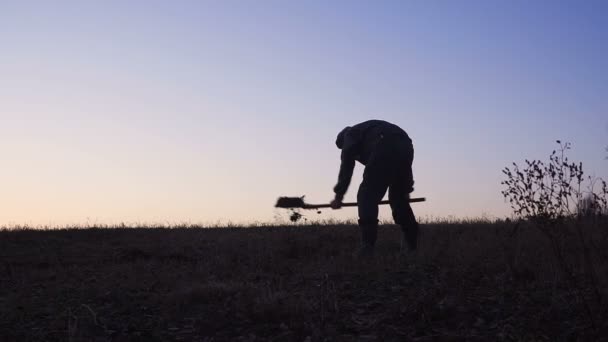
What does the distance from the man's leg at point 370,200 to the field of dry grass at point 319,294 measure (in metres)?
0.30

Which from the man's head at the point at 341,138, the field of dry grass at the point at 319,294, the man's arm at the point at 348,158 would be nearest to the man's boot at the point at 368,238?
the field of dry grass at the point at 319,294

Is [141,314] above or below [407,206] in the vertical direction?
below

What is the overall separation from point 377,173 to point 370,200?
34 cm

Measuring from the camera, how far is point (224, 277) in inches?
267

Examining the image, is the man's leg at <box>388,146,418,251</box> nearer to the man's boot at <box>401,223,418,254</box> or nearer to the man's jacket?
the man's boot at <box>401,223,418,254</box>

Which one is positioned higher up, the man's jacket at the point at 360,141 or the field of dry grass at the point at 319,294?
the man's jacket at the point at 360,141

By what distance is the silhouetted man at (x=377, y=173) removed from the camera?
26.2 ft

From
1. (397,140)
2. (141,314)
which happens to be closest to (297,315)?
(141,314)

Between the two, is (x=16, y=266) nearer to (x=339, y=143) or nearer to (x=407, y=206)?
(x=339, y=143)

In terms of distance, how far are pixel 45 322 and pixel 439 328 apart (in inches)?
121

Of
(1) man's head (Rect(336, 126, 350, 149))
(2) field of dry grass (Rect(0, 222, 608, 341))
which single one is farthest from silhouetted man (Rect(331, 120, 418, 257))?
(2) field of dry grass (Rect(0, 222, 608, 341))

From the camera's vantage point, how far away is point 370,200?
8.02 meters

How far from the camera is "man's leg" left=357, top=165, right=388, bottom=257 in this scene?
311 inches

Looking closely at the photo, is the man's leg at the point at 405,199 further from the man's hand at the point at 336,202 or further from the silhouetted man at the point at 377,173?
the man's hand at the point at 336,202
